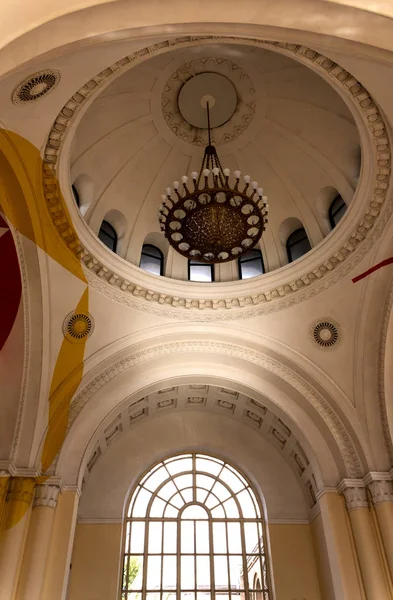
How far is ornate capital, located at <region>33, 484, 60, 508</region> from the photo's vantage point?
8.91 m

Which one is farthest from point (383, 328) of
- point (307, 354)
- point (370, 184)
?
point (370, 184)

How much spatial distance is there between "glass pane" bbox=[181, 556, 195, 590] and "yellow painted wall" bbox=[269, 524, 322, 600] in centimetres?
190

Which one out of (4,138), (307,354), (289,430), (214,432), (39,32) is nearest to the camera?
(39,32)

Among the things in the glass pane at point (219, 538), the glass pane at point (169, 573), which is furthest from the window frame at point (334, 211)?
the glass pane at point (169, 573)

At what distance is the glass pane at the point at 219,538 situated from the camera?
459 inches

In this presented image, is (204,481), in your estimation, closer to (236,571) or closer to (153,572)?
(236,571)

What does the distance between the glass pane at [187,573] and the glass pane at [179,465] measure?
6.64ft

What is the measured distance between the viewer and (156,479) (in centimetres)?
1245

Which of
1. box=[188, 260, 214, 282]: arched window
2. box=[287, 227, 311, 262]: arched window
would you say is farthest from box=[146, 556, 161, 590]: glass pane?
box=[287, 227, 311, 262]: arched window

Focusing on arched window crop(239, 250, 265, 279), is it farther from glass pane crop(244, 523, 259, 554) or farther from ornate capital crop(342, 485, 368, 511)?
glass pane crop(244, 523, 259, 554)

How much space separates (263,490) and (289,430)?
1.92 meters

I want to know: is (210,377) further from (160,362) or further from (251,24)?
(251,24)

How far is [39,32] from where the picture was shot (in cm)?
313

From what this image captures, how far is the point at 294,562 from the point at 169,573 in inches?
113
